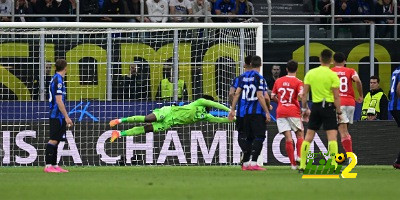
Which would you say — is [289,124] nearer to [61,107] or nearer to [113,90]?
[61,107]

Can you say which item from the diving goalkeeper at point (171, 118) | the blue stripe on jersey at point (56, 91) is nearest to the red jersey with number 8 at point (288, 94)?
the diving goalkeeper at point (171, 118)

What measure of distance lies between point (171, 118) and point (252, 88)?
3252 mm

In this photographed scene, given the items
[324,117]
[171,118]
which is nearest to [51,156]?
[171,118]

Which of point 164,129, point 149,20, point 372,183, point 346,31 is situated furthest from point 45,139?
point 372,183

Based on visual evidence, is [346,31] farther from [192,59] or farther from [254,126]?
[254,126]

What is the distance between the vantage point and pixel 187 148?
2261 centimetres

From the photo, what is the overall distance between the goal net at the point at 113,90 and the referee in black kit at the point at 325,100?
5.68 metres

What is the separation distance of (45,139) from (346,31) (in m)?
7.71

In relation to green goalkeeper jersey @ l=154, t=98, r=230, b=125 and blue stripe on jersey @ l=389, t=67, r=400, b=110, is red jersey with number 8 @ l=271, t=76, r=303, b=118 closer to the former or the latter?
blue stripe on jersey @ l=389, t=67, r=400, b=110

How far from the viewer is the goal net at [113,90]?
22.4 m

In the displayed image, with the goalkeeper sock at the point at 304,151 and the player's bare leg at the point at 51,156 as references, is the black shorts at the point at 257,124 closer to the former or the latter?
the goalkeeper sock at the point at 304,151

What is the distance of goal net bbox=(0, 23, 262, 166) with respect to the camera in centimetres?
2236

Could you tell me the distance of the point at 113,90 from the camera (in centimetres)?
2253

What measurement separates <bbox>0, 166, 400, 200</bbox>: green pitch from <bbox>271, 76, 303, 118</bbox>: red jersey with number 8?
151 cm
